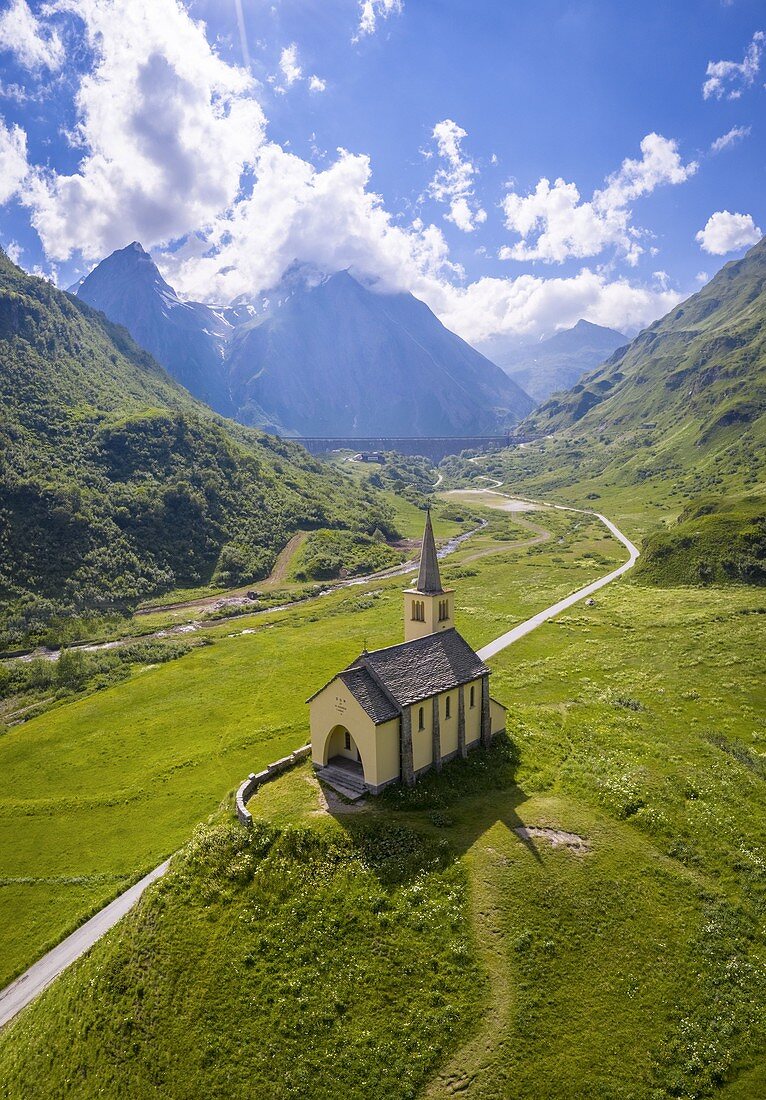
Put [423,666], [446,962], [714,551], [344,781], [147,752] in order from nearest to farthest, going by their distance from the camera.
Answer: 1. [446,962]
2. [344,781]
3. [423,666]
4. [147,752]
5. [714,551]

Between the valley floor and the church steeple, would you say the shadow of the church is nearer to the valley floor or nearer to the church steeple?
the valley floor

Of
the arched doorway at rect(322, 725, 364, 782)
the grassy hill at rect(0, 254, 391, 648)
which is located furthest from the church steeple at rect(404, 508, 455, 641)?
the grassy hill at rect(0, 254, 391, 648)

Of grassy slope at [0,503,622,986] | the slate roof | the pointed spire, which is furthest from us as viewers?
the pointed spire

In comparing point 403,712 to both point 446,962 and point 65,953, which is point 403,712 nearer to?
point 446,962

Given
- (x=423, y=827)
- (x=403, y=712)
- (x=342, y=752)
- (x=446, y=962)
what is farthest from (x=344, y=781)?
(x=446, y=962)

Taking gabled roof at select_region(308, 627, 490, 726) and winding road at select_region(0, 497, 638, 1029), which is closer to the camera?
winding road at select_region(0, 497, 638, 1029)

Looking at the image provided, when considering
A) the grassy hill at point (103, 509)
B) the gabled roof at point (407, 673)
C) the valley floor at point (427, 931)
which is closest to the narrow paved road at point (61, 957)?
the valley floor at point (427, 931)

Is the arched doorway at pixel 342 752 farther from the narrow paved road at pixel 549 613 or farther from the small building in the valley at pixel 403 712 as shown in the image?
the narrow paved road at pixel 549 613
